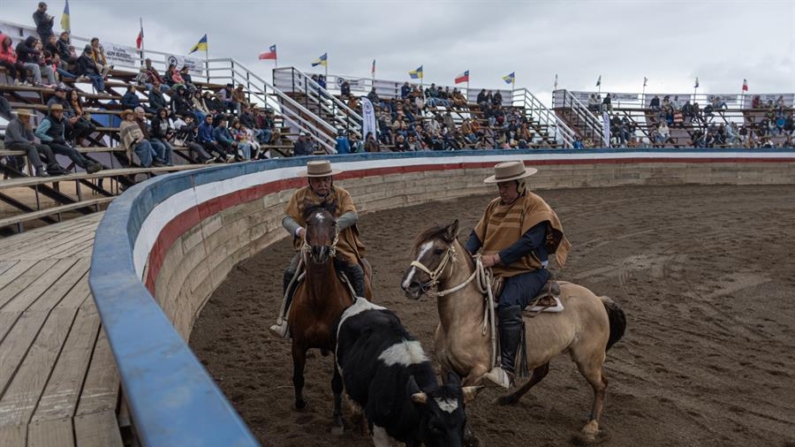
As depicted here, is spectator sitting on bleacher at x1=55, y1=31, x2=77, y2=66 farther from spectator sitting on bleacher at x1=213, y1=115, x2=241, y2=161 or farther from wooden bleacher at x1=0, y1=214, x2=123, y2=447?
wooden bleacher at x1=0, y1=214, x2=123, y2=447

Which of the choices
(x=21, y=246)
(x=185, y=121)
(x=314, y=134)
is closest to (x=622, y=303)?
(x=21, y=246)

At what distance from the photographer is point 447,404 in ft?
10.9

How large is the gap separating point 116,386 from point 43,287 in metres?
2.50

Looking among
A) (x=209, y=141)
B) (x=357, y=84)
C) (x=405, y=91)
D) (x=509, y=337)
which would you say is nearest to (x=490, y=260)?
(x=509, y=337)

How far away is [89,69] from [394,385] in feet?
52.1

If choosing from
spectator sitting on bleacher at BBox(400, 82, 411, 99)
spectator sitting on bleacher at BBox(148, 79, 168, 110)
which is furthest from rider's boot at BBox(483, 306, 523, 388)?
spectator sitting on bleacher at BBox(400, 82, 411, 99)

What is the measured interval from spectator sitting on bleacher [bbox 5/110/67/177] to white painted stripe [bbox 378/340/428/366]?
827 centimetres

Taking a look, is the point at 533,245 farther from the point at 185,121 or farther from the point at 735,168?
the point at 735,168

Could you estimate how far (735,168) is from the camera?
23.9 m

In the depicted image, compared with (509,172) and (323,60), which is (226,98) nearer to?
(323,60)

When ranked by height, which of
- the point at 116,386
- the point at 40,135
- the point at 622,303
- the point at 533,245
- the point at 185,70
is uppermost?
the point at 185,70

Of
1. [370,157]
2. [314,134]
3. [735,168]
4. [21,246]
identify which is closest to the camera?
[21,246]

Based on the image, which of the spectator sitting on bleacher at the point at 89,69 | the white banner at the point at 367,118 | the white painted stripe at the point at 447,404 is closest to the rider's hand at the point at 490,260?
the white painted stripe at the point at 447,404

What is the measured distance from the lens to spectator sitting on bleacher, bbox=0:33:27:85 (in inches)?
539
